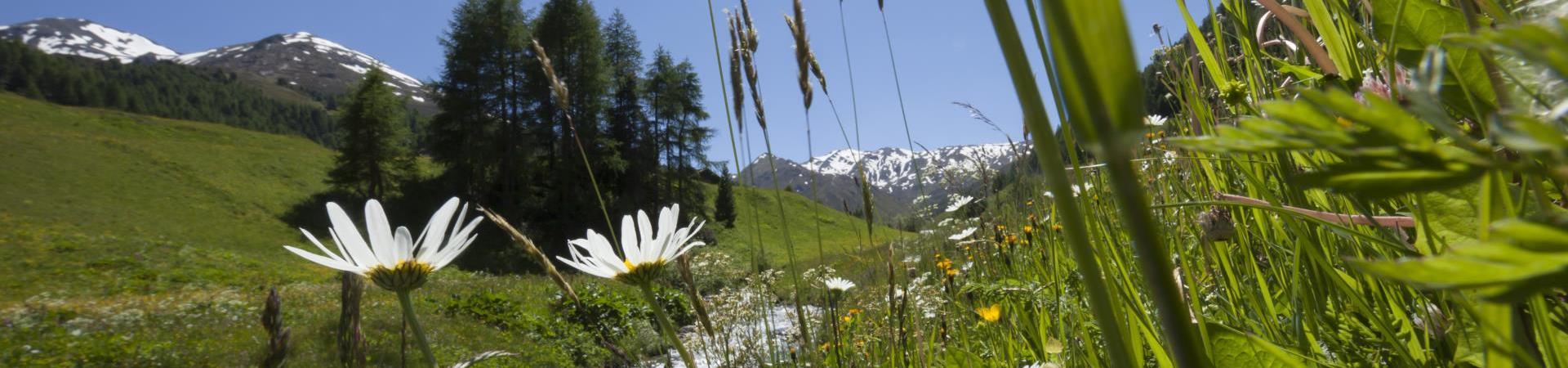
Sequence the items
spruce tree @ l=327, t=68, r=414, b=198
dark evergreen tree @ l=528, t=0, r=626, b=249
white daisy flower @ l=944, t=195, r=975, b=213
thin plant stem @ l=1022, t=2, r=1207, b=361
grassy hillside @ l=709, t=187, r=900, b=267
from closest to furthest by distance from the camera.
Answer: thin plant stem @ l=1022, t=2, r=1207, b=361 < white daisy flower @ l=944, t=195, r=975, b=213 < dark evergreen tree @ l=528, t=0, r=626, b=249 < grassy hillside @ l=709, t=187, r=900, b=267 < spruce tree @ l=327, t=68, r=414, b=198

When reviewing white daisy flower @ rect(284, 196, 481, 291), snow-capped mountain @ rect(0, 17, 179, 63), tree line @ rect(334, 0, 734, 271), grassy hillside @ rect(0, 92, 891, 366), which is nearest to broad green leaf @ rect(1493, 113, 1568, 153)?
white daisy flower @ rect(284, 196, 481, 291)

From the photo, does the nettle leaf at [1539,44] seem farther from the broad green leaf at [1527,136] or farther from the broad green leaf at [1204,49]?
the broad green leaf at [1204,49]

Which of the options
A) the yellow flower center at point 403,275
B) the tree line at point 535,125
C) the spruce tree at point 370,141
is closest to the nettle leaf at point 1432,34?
the yellow flower center at point 403,275

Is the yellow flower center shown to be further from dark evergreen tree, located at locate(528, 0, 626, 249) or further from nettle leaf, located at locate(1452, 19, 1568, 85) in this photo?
dark evergreen tree, located at locate(528, 0, 626, 249)

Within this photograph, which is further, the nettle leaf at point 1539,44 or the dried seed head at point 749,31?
the dried seed head at point 749,31

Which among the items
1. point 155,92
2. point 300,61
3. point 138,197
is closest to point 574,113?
point 138,197

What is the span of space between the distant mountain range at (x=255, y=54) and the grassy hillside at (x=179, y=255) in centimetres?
8439

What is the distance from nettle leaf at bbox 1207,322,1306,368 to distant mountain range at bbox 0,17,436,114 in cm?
11337

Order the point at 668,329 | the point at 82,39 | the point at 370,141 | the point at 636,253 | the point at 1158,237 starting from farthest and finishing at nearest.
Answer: the point at 82,39, the point at 370,141, the point at 636,253, the point at 668,329, the point at 1158,237

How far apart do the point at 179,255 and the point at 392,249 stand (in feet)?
53.7

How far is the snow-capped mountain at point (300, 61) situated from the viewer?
359 ft

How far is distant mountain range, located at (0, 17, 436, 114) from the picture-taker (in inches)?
4363

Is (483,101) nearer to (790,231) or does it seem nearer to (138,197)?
(138,197)

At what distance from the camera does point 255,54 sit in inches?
4572
